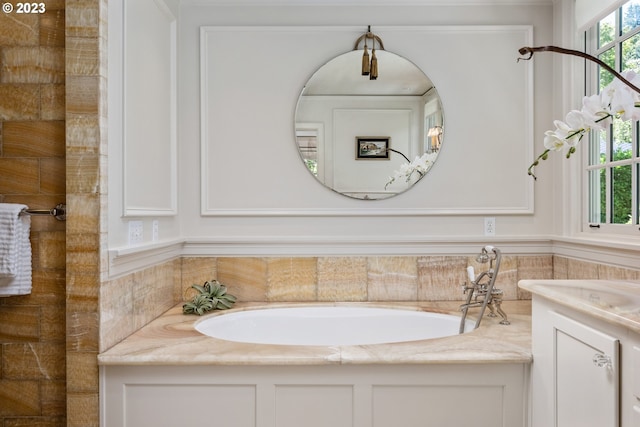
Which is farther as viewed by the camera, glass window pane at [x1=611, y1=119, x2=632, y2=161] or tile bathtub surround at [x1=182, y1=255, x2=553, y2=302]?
tile bathtub surround at [x1=182, y1=255, x2=553, y2=302]

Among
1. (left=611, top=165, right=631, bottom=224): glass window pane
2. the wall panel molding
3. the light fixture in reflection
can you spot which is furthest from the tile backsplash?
the light fixture in reflection

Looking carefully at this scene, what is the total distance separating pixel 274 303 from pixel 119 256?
1027mm

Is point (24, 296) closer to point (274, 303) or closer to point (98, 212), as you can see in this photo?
point (98, 212)

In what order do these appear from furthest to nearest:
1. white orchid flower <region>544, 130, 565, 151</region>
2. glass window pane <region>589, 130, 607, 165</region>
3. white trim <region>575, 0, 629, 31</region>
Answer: glass window pane <region>589, 130, 607, 165</region> < white trim <region>575, 0, 629, 31</region> < white orchid flower <region>544, 130, 565, 151</region>

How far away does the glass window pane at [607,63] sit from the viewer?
89.3 inches

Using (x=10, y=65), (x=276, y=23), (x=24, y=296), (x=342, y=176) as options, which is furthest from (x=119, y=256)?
(x=276, y=23)

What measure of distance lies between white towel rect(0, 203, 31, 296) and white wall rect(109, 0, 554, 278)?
101 cm

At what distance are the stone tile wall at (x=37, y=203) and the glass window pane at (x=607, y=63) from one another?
2.38m

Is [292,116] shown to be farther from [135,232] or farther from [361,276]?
[135,232]

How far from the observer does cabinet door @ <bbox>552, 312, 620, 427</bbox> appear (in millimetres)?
1232

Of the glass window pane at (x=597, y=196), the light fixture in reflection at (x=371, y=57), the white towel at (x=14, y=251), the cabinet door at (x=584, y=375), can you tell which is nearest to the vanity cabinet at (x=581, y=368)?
the cabinet door at (x=584, y=375)

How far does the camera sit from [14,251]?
1.68 metres

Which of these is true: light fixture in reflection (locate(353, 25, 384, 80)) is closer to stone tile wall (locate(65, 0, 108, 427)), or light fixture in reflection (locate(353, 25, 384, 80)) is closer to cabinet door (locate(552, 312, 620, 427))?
stone tile wall (locate(65, 0, 108, 427))

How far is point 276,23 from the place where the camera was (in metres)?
2.72
